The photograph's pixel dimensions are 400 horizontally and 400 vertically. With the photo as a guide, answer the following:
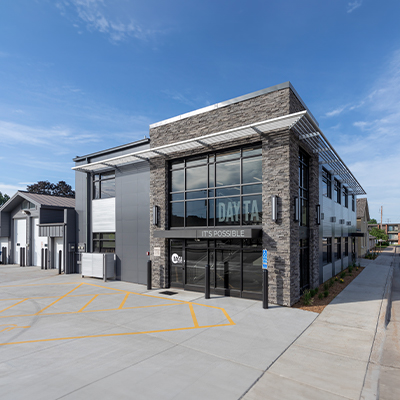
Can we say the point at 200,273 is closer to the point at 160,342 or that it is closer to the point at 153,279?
the point at 153,279

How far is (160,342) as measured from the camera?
7633 mm

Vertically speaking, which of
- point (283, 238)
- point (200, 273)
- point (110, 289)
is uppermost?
point (283, 238)

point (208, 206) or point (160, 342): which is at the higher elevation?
point (208, 206)

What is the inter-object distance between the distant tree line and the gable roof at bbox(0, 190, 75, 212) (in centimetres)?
3567

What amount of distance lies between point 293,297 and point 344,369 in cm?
519

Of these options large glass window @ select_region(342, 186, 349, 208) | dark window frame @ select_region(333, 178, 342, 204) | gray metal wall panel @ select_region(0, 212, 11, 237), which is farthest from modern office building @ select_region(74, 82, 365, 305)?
gray metal wall panel @ select_region(0, 212, 11, 237)

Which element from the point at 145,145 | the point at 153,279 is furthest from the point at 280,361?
the point at 145,145

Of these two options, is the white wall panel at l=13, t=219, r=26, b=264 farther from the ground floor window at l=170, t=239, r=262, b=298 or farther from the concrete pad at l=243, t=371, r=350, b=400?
the concrete pad at l=243, t=371, r=350, b=400

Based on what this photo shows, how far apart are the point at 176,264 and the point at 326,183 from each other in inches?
412

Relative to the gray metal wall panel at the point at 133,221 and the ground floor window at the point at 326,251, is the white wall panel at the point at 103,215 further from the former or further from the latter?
the ground floor window at the point at 326,251

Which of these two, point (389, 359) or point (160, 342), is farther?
point (160, 342)

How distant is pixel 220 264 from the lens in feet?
43.2

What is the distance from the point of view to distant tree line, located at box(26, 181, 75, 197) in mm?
62244

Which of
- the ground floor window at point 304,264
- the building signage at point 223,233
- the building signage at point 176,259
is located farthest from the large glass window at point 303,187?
the building signage at point 176,259
